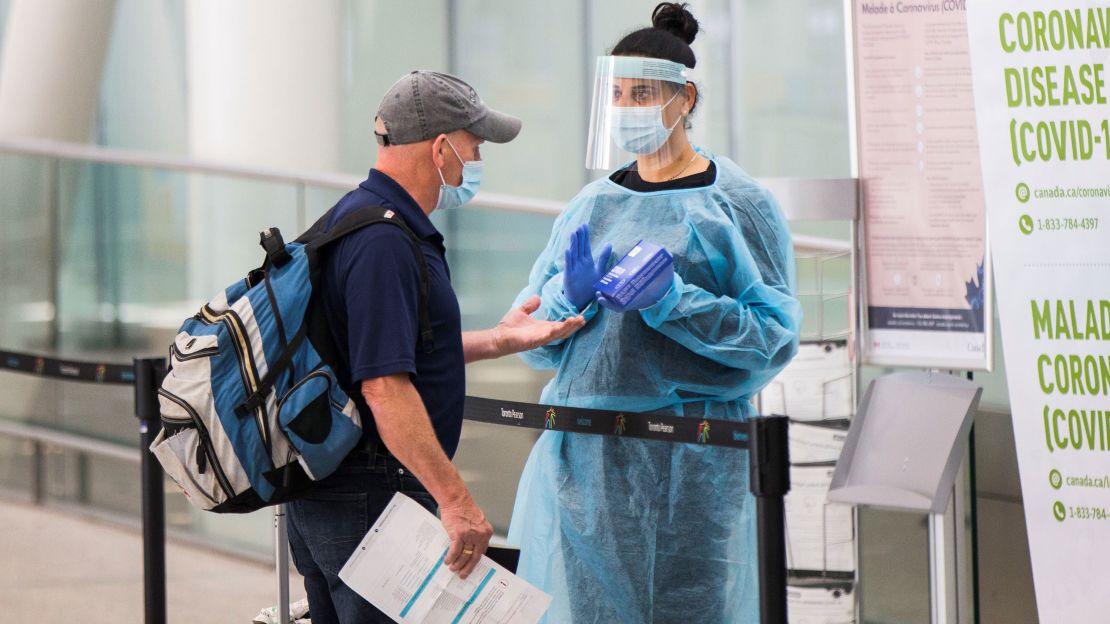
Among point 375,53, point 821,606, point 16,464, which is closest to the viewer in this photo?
point 821,606

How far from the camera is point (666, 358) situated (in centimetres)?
267

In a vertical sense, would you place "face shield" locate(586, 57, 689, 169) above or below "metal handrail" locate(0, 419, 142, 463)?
above

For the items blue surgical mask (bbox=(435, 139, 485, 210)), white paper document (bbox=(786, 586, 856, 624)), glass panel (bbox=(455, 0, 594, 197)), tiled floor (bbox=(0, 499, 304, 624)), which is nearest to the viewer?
blue surgical mask (bbox=(435, 139, 485, 210))

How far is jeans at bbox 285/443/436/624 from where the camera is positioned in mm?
2184

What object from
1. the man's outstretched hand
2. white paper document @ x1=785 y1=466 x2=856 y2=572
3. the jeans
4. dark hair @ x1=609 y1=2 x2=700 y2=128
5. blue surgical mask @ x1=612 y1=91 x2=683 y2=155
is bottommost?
white paper document @ x1=785 y1=466 x2=856 y2=572

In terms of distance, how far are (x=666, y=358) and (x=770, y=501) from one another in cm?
48

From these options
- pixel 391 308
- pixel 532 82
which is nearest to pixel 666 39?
pixel 391 308

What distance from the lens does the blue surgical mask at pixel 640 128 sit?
2.67 metres

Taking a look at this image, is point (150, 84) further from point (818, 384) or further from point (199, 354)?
point (199, 354)

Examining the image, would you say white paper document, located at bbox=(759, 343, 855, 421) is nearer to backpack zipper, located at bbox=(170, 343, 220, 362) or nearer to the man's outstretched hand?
the man's outstretched hand

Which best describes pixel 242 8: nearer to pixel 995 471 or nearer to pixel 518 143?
pixel 518 143

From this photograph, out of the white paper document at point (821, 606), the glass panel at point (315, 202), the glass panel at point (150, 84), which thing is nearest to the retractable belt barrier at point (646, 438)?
the white paper document at point (821, 606)

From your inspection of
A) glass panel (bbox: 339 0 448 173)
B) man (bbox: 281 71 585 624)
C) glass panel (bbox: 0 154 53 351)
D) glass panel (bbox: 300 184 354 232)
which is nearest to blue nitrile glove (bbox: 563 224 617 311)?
man (bbox: 281 71 585 624)

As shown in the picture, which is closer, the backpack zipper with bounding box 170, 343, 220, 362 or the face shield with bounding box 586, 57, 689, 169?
the backpack zipper with bounding box 170, 343, 220, 362
